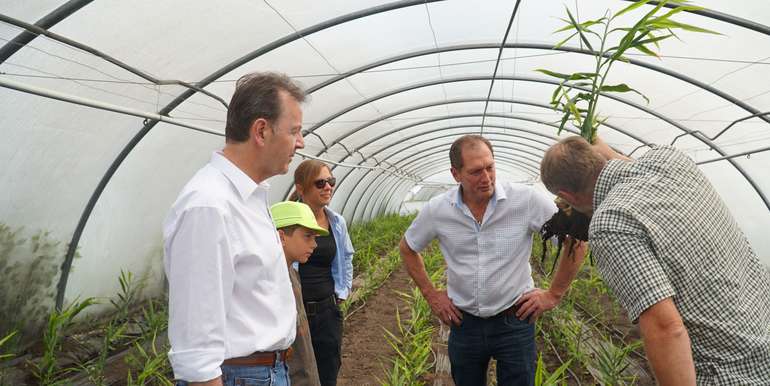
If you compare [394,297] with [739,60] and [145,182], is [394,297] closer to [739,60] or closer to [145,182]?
[145,182]

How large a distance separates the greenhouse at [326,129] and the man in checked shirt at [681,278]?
10 millimetres

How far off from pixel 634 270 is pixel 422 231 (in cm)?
163

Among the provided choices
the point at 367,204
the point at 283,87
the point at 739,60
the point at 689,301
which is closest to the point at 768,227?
the point at 739,60

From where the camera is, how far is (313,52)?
5617mm

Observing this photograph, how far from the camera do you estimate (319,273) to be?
310cm

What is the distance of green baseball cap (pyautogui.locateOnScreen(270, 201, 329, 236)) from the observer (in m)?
2.10

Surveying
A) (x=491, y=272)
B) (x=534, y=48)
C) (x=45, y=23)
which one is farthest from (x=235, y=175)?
(x=534, y=48)

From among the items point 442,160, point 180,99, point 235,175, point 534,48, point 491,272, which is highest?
point 534,48

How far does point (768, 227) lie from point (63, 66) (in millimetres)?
9749

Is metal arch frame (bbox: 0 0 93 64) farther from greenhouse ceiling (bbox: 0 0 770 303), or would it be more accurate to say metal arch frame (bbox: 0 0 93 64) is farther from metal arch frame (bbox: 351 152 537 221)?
metal arch frame (bbox: 351 152 537 221)

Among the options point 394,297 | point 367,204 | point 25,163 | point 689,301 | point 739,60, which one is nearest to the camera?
point 689,301

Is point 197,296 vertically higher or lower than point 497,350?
higher

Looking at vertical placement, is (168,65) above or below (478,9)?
below

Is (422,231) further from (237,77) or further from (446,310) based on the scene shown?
(237,77)
